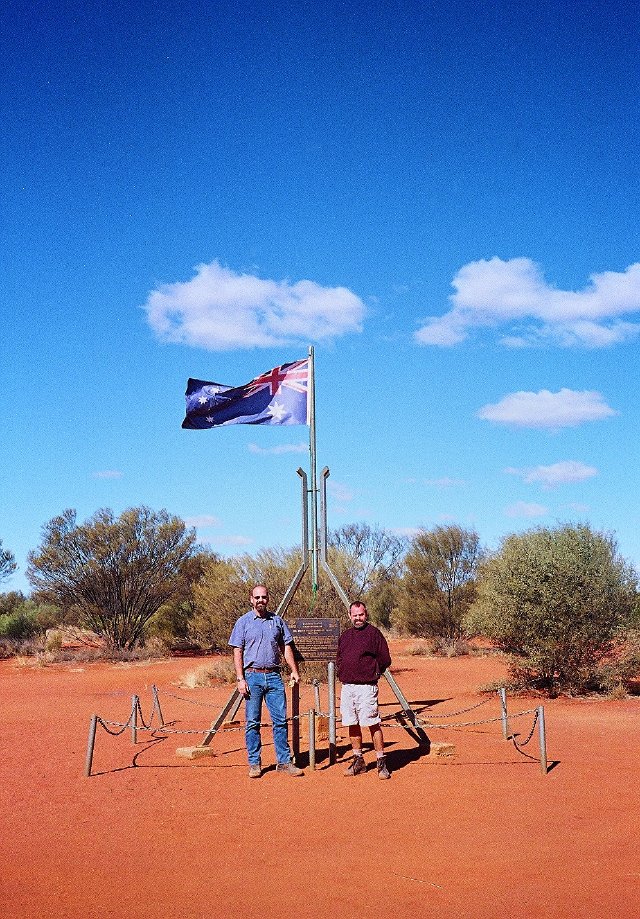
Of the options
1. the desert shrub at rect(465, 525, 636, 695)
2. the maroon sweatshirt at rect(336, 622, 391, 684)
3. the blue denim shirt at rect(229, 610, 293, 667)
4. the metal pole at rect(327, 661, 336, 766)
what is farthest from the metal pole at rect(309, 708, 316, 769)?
the desert shrub at rect(465, 525, 636, 695)

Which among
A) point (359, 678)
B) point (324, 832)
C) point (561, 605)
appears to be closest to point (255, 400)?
point (359, 678)

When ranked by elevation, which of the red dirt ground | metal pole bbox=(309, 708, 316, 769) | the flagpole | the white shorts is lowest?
the red dirt ground

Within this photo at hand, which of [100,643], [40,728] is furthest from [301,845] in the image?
[100,643]

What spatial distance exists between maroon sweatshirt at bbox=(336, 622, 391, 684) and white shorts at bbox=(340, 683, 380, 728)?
10 centimetres

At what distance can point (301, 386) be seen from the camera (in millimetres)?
11352

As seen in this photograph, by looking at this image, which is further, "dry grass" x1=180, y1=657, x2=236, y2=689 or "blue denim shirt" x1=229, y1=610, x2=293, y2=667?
"dry grass" x1=180, y1=657, x2=236, y2=689

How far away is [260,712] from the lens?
8906mm

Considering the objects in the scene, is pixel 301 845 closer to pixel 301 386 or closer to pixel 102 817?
pixel 102 817

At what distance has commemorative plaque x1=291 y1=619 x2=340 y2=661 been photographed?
990 centimetres

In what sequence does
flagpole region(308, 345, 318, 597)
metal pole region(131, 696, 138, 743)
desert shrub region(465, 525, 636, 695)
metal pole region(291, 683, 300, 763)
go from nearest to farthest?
metal pole region(291, 683, 300, 763) → flagpole region(308, 345, 318, 597) → metal pole region(131, 696, 138, 743) → desert shrub region(465, 525, 636, 695)

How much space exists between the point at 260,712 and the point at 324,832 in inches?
95.9

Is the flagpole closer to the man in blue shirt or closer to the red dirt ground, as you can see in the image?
the man in blue shirt

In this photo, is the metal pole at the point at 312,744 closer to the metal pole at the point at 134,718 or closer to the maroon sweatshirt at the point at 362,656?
the maroon sweatshirt at the point at 362,656

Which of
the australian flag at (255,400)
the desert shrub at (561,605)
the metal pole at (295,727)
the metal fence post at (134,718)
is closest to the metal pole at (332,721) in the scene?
the metal pole at (295,727)
